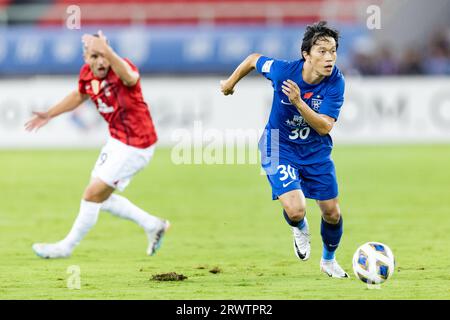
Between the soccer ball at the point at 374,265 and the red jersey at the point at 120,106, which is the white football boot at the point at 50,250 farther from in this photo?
the soccer ball at the point at 374,265

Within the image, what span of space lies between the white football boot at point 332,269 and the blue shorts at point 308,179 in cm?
60

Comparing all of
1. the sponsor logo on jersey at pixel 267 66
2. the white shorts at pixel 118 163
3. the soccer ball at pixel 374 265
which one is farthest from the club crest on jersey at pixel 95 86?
the soccer ball at pixel 374 265

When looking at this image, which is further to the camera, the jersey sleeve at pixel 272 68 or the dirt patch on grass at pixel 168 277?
the jersey sleeve at pixel 272 68

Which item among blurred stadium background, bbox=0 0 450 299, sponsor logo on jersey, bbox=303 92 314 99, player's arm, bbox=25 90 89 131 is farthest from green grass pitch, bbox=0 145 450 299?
sponsor logo on jersey, bbox=303 92 314 99

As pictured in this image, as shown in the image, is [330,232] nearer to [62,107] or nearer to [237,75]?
[237,75]

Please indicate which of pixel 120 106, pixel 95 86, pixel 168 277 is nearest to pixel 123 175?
pixel 120 106

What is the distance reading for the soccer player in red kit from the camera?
991cm

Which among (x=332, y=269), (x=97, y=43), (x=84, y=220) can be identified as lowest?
(x=332, y=269)

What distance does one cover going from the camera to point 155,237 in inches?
412

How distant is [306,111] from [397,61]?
58.8 feet

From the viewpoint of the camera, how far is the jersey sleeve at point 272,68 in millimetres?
9008

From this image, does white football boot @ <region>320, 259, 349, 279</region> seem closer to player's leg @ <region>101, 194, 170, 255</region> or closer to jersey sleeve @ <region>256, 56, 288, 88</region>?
jersey sleeve @ <region>256, 56, 288, 88</region>

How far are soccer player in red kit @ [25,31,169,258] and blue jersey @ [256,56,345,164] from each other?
1.57 metres

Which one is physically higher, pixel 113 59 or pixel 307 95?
pixel 113 59
